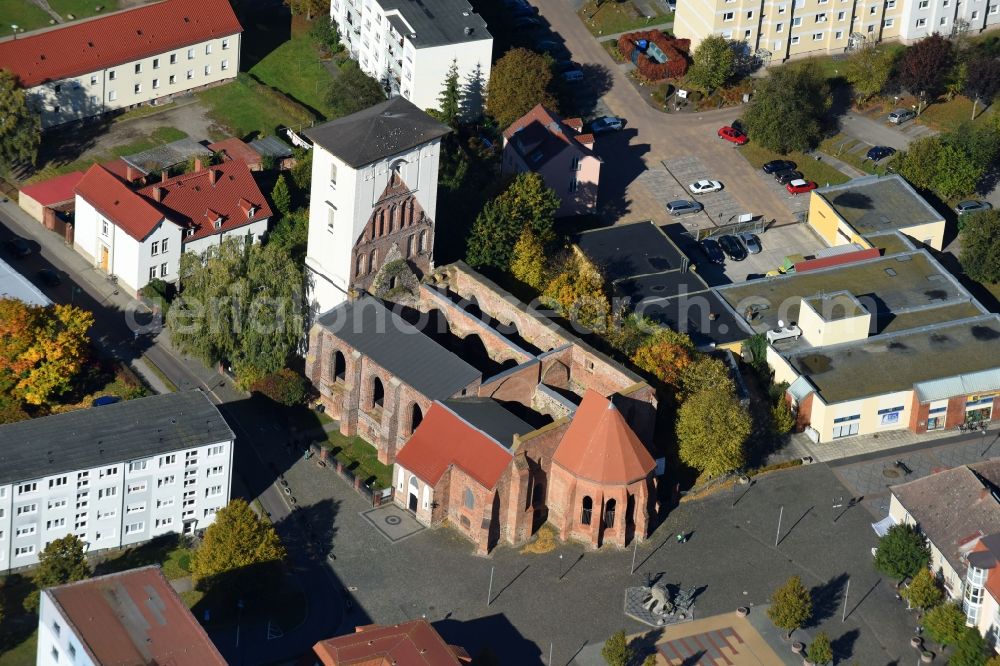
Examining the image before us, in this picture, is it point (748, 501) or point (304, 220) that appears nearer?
point (748, 501)

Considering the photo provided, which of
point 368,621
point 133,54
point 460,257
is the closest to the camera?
point 368,621

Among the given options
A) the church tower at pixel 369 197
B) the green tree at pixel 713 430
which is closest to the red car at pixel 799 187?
the green tree at pixel 713 430

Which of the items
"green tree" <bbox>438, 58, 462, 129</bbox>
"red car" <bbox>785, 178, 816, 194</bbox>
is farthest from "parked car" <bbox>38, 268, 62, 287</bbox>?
"red car" <bbox>785, 178, 816, 194</bbox>

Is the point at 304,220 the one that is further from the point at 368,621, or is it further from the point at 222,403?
the point at 368,621

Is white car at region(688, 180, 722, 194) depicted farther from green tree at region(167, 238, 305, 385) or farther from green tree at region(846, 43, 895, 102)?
green tree at region(167, 238, 305, 385)

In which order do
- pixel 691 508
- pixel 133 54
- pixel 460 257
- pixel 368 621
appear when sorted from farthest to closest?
pixel 133 54 < pixel 460 257 < pixel 691 508 < pixel 368 621

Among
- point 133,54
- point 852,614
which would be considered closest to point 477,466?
point 852,614

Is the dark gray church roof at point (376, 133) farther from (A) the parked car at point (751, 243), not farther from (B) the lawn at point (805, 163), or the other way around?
(B) the lawn at point (805, 163)
